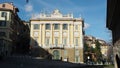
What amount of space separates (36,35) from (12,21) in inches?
405

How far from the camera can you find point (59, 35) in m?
95.1

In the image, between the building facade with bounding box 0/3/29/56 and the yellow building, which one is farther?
the yellow building

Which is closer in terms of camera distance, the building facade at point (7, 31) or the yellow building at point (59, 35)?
the building facade at point (7, 31)

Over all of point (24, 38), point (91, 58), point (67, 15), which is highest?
point (67, 15)

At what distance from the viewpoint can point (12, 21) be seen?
290 feet

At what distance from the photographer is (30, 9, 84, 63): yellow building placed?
3661 inches

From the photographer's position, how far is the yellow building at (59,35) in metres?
93.0

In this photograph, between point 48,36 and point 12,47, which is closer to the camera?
point 12,47

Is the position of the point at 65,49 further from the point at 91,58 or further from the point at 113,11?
the point at 113,11

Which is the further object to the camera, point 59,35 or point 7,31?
point 59,35

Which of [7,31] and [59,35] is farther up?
[7,31]

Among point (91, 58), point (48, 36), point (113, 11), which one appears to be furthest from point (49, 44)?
point (113, 11)

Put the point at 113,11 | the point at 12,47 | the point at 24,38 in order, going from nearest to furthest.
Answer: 1. the point at 113,11
2. the point at 12,47
3. the point at 24,38

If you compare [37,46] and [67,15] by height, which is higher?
[67,15]
